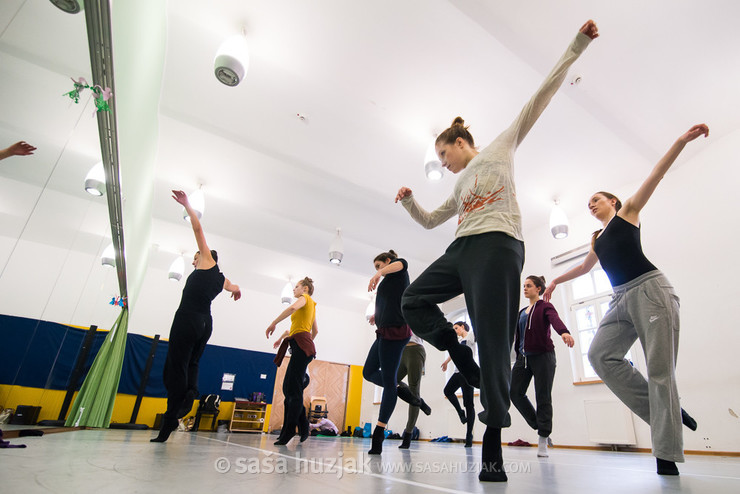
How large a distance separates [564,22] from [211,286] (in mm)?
4152

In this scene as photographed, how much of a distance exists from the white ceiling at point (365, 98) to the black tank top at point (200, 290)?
897 millimetres

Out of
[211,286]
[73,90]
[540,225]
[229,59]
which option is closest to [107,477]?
[211,286]

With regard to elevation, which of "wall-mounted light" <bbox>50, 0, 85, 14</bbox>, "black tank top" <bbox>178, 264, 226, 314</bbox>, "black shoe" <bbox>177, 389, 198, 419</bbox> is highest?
"wall-mounted light" <bbox>50, 0, 85, 14</bbox>

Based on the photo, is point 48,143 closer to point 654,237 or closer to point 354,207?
point 354,207

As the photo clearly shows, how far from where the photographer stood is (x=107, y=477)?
2.61ft

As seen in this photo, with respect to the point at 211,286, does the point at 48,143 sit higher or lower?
higher

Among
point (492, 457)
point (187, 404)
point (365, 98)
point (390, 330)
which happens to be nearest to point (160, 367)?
point (187, 404)

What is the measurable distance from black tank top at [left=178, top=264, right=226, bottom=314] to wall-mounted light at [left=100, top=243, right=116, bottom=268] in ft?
8.09

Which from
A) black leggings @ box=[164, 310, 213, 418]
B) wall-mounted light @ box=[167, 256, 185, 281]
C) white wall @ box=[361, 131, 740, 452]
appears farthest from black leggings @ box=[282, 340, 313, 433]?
wall-mounted light @ box=[167, 256, 185, 281]

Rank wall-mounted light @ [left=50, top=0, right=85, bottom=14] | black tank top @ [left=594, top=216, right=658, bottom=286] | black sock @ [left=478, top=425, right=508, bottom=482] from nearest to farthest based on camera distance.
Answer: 1. black sock @ [left=478, top=425, right=508, bottom=482]
2. black tank top @ [left=594, top=216, right=658, bottom=286]
3. wall-mounted light @ [left=50, top=0, right=85, bottom=14]

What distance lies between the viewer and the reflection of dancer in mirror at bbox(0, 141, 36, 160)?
5.00 feet

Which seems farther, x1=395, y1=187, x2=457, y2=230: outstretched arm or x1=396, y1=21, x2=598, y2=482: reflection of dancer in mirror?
x1=395, y1=187, x2=457, y2=230: outstretched arm

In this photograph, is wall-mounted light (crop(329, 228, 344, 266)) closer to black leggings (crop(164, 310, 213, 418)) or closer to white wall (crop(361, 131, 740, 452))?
white wall (crop(361, 131, 740, 452))

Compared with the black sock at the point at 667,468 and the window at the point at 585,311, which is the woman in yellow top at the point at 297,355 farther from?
the window at the point at 585,311
